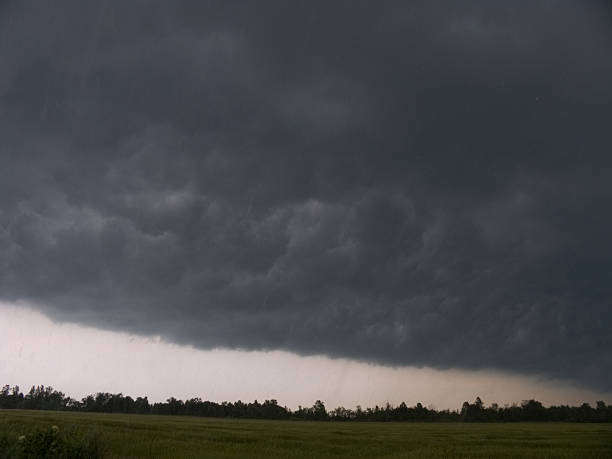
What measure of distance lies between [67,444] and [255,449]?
66.5 feet

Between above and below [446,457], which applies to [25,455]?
above

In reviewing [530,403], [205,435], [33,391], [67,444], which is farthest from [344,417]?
[67,444]

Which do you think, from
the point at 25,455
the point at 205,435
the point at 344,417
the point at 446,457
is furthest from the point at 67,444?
the point at 344,417

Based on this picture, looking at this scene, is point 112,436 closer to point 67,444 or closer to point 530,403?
point 67,444

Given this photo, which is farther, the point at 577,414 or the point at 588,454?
the point at 577,414

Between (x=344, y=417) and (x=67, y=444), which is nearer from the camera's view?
(x=67, y=444)

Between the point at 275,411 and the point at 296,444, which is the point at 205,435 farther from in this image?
the point at 275,411

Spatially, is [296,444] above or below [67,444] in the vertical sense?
below

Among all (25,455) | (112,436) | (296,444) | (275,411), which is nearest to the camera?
(25,455)

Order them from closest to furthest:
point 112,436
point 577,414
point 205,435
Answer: point 112,436 → point 205,435 → point 577,414

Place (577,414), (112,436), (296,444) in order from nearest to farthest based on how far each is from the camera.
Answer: (112,436)
(296,444)
(577,414)

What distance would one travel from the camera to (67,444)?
17.3m

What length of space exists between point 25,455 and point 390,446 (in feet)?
102

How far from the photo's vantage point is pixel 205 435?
43812 mm
